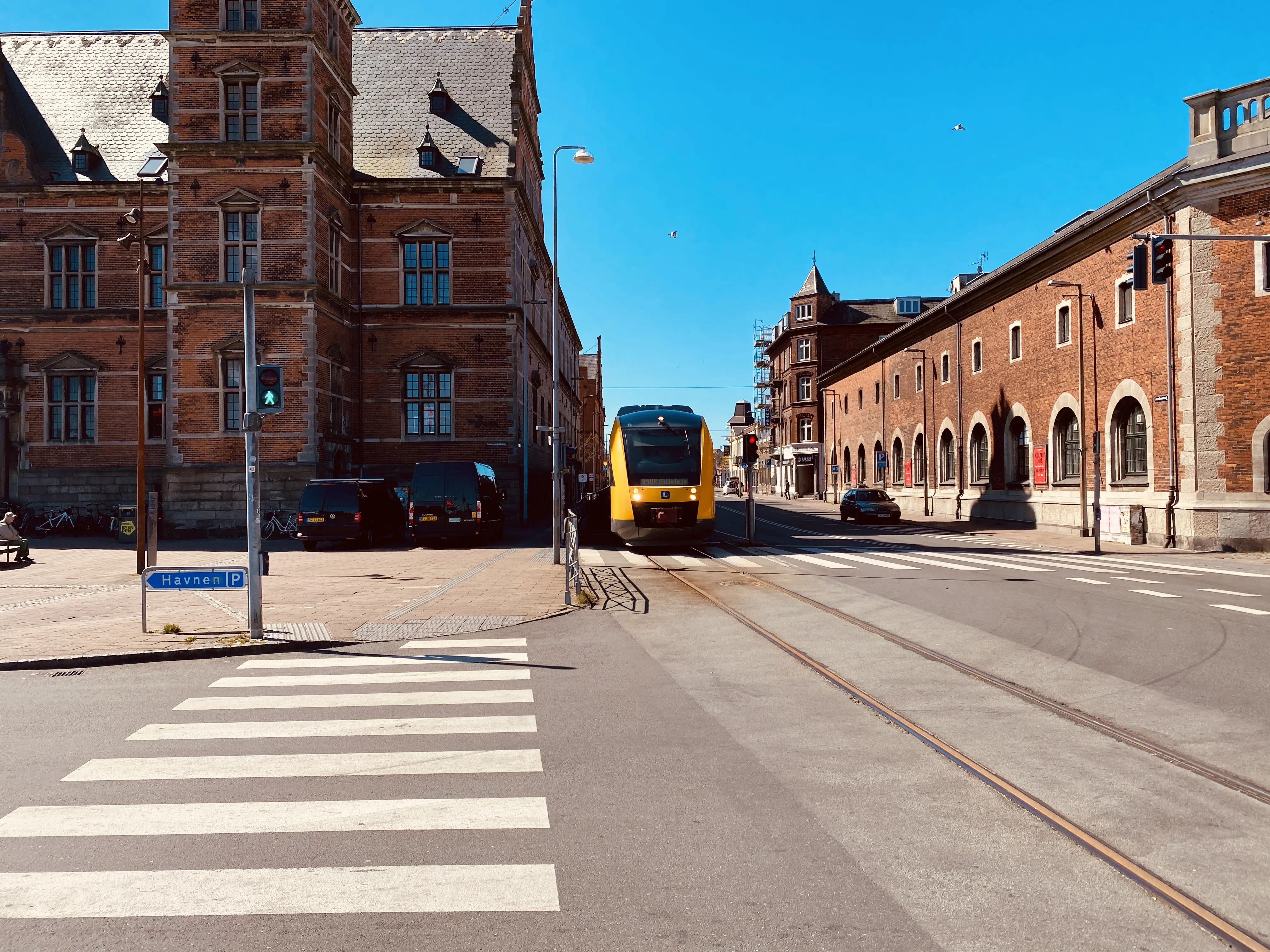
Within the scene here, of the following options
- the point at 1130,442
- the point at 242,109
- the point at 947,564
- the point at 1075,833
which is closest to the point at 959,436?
the point at 1130,442

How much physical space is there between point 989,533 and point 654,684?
25.6 metres

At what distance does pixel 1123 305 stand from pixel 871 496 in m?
14.1

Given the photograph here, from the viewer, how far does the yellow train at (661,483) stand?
21.2 metres

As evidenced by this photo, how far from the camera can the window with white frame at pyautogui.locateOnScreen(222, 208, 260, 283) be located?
31.5 meters

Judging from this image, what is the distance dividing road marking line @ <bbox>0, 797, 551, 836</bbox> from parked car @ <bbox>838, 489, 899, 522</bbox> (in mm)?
34999

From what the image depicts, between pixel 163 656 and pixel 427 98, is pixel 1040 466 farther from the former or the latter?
pixel 163 656

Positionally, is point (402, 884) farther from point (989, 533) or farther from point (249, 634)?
point (989, 533)

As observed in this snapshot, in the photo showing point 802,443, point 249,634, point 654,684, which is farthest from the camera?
point 802,443

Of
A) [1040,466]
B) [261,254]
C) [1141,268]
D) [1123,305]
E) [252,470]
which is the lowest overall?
[252,470]

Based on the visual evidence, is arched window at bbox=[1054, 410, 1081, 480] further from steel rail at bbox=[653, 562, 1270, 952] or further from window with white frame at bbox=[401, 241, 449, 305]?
steel rail at bbox=[653, 562, 1270, 952]

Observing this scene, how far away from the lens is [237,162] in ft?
103

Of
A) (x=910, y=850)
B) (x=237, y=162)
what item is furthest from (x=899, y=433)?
(x=910, y=850)

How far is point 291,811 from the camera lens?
15.5 ft

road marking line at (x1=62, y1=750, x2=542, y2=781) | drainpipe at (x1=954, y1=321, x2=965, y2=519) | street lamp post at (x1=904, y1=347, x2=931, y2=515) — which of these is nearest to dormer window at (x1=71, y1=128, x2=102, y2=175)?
drainpipe at (x1=954, y1=321, x2=965, y2=519)
